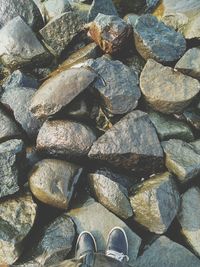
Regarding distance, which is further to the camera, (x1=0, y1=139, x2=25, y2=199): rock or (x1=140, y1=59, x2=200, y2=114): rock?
(x1=140, y1=59, x2=200, y2=114): rock

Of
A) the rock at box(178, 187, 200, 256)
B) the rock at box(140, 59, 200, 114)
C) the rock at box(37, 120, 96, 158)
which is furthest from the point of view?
the rock at box(140, 59, 200, 114)

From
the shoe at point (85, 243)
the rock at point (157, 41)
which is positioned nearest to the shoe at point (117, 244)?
the shoe at point (85, 243)

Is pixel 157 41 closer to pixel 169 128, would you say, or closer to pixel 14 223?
pixel 169 128

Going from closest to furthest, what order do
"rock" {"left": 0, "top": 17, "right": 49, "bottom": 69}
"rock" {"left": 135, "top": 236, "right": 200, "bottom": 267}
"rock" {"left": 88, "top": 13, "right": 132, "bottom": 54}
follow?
"rock" {"left": 135, "top": 236, "right": 200, "bottom": 267} < "rock" {"left": 88, "top": 13, "right": 132, "bottom": 54} < "rock" {"left": 0, "top": 17, "right": 49, "bottom": 69}

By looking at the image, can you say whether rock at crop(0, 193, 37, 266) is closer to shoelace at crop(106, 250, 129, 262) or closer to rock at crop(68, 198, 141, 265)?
rock at crop(68, 198, 141, 265)

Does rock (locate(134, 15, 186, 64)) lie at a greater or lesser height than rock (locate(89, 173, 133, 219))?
greater

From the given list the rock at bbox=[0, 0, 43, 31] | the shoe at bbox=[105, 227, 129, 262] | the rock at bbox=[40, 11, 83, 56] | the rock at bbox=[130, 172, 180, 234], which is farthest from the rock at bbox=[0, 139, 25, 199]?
the rock at bbox=[0, 0, 43, 31]

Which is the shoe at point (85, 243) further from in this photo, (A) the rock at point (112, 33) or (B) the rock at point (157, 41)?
(A) the rock at point (112, 33)

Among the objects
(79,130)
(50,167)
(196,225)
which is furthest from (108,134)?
(196,225)

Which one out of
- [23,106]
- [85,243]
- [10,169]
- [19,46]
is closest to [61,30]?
[19,46]
